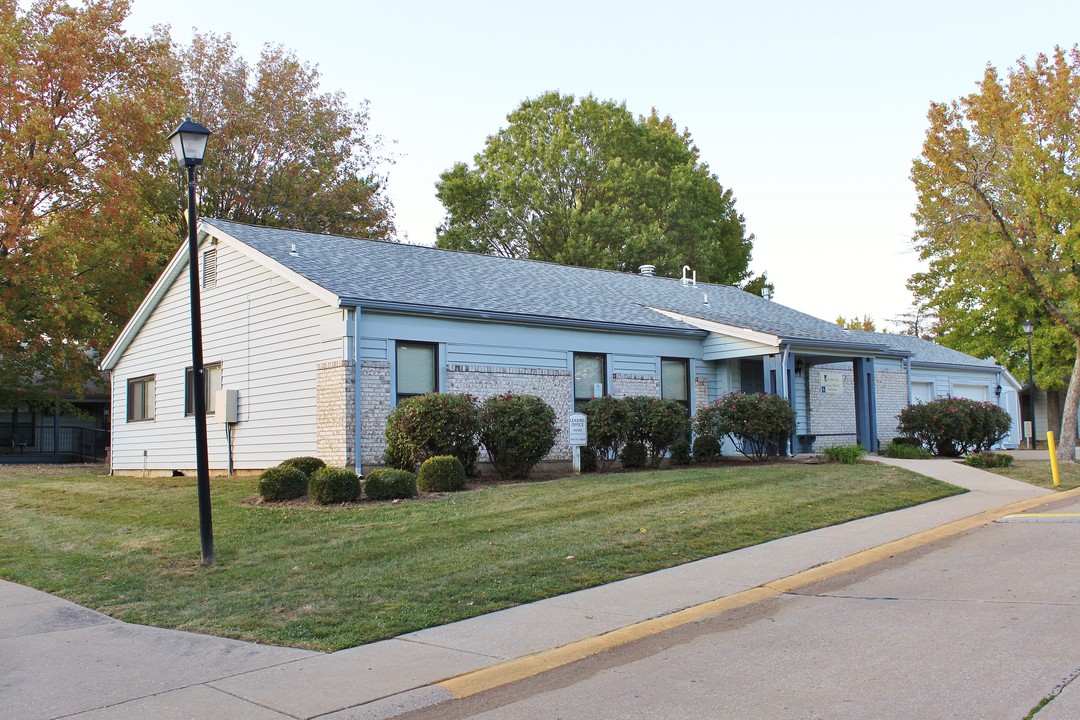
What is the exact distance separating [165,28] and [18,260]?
46.2ft

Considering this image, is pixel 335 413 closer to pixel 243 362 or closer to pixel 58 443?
pixel 243 362

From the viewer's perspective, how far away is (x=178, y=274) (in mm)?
21625

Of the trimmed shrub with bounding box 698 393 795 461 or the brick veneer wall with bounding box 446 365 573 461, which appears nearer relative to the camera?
the brick veneer wall with bounding box 446 365 573 461

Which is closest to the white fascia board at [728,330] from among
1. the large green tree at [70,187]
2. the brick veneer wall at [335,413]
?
the brick veneer wall at [335,413]

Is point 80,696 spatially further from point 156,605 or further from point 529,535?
point 529,535

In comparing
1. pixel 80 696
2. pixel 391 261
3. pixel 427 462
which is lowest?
pixel 80 696

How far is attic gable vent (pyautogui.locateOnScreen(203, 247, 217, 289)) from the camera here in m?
20.3

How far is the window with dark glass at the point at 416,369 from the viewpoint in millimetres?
16922

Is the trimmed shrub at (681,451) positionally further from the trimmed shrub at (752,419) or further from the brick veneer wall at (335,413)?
the brick veneer wall at (335,413)

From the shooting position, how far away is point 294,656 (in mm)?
6281

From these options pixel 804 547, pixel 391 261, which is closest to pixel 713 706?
pixel 804 547

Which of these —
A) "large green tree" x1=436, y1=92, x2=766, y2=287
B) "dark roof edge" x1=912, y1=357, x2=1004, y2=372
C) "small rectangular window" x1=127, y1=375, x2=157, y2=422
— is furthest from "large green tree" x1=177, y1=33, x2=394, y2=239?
"dark roof edge" x1=912, y1=357, x2=1004, y2=372

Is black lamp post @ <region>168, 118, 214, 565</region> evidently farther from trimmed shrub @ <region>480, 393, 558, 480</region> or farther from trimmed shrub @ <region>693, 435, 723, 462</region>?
trimmed shrub @ <region>693, 435, 723, 462</region>

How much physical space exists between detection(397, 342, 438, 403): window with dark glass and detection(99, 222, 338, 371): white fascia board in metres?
1.70
